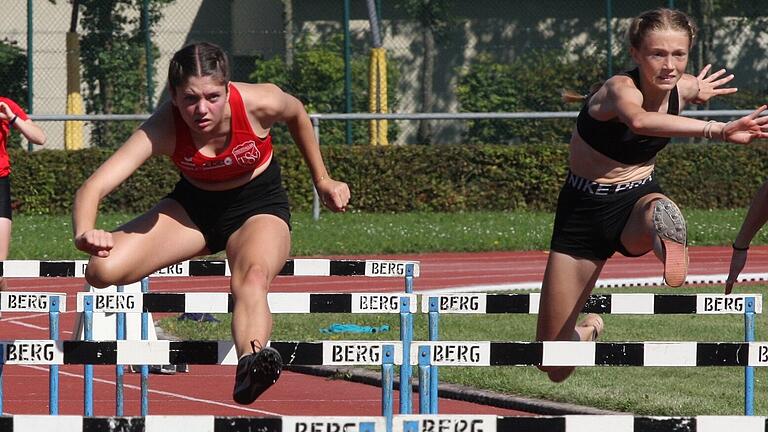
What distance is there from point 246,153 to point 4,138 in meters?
5.61

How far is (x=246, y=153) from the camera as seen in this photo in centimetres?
644

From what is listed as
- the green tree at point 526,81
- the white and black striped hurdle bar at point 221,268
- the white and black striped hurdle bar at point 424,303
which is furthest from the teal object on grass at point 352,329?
the green tree at point 526,81

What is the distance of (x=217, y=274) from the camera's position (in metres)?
7.83

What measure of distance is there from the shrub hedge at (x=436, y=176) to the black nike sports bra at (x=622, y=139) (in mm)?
14963

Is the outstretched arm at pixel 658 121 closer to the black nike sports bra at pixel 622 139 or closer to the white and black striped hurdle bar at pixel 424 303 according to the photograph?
the black nike sports bra at pixel 622 139

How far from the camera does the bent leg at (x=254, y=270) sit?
5.64 metres

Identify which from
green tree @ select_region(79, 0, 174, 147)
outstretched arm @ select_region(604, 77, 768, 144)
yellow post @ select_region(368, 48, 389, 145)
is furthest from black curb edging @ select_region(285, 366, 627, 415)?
green tree @ select_region(79, 0, 174, 147)

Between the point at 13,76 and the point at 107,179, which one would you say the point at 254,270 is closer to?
the point at 107,179

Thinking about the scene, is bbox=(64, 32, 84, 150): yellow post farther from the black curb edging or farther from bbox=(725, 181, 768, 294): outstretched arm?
bbox=(725, 181, 768, 294): outstretched arm

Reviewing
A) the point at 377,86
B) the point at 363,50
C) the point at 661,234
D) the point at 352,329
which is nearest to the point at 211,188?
the point at 661,234

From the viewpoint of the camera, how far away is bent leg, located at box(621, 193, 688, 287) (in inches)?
243

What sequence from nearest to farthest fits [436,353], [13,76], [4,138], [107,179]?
[436,353] → [107,179] → [4,138] → [13,76]

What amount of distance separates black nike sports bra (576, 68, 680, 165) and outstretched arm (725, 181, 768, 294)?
0.56 m

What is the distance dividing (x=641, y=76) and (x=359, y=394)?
3.12m
